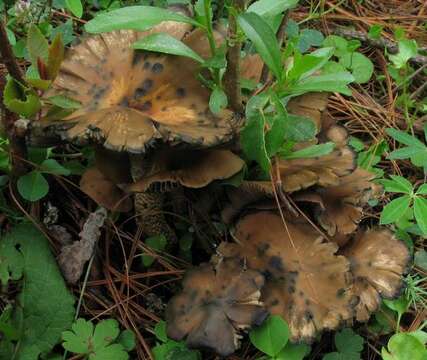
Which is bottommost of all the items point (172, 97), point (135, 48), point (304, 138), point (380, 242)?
point (380, 242)

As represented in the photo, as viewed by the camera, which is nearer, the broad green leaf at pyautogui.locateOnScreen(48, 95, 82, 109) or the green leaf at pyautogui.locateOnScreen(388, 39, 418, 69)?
the broad green leaf at pyautogui.locateOnScreen(48, 95, 82, 109)

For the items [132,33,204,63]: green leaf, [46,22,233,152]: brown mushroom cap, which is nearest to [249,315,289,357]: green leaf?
[46,22,233,152]: brown mushroom cap

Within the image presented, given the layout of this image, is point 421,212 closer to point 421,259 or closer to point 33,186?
point 421,259

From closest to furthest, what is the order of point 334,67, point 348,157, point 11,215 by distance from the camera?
1. point 348,157
2. point 11,215
3. point 334,67

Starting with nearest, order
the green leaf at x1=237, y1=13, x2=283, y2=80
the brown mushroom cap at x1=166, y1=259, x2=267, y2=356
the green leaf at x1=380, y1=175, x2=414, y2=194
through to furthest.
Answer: the green leaf at x1=237, y1=13, x2=283, y2=80 < the brown mushroom cap at x1=166, y1=259, x2=267, y2=356 < the green leaf at x1=380, y1=175, x2=414, y2=194

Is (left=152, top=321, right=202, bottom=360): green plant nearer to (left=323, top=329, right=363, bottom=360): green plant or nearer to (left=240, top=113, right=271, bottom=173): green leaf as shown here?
(left=323, top=329, right=363, bottom=360): green plant

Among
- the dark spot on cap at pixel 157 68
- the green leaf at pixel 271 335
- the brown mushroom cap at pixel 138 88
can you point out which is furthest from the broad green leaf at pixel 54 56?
the green leaf at pixel 271 335

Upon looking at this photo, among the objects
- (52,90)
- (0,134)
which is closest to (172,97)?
(52,90)

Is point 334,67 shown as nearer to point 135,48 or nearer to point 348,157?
point 348,157
